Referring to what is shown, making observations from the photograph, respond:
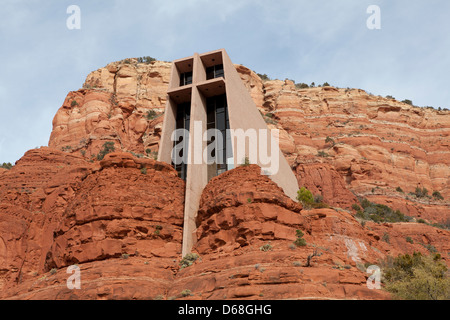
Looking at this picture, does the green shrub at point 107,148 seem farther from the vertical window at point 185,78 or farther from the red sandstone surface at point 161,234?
the vertical window at point 185,78

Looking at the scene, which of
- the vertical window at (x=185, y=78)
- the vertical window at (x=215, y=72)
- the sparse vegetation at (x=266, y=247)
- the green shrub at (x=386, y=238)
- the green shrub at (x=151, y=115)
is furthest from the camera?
the green shrub at (x=151, y=115)

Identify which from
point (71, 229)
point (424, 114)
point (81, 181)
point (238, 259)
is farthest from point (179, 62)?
point (424, 114)

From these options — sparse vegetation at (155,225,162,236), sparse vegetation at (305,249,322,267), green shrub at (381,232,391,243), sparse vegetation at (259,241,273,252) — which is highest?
green shrub at (381,232,391,243)

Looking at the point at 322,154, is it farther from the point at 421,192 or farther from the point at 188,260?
the point at 188,260

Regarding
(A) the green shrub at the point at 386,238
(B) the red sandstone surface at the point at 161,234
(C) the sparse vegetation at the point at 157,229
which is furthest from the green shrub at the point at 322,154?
(C) the sparse vegetation at the point at 157,229

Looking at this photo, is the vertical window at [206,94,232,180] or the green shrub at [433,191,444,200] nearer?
the vertical window at [206,94,232,180]

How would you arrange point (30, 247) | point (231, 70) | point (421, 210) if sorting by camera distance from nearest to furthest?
1. point (30, 247)
2. point (231, 70)
3. point (421, 210)

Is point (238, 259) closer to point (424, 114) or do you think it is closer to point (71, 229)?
point (71, 229)

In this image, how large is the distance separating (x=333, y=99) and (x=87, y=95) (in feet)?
122

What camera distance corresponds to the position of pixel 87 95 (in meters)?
58.8

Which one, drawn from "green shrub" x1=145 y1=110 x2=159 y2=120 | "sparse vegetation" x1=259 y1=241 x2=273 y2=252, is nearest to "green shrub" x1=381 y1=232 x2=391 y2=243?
"sparse vegetation" x1=259 y1=241 x2=273 y2=252

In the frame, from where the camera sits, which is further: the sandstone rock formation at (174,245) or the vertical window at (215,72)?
the vertical window at (215,72)

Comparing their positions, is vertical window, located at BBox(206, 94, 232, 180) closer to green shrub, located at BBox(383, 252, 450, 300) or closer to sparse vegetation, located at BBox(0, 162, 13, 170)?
green shrub, located at BBox(383, 252, 450, 300)

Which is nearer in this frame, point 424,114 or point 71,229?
point 71,229
